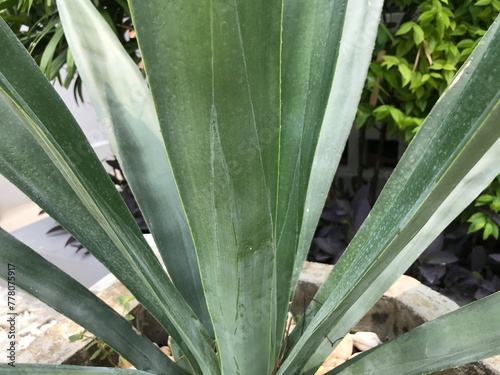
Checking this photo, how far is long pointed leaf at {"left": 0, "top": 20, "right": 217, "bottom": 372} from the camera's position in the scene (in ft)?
1.01

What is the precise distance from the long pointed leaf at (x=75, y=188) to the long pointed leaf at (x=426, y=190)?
0.12 metres

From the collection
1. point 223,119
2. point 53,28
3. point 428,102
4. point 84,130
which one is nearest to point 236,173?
point 223,119

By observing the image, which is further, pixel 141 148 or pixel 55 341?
pixel 55 341

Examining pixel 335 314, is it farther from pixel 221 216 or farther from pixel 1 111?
pixel 1 111

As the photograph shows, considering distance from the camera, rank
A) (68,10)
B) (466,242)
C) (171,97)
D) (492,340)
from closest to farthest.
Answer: (171,97)
(492,340)
(68,10)
(466,242)

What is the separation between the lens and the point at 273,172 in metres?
0.27

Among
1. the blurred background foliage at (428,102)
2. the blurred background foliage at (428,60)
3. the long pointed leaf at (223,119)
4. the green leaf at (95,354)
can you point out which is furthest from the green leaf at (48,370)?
the blurred background foliage at (428,60)

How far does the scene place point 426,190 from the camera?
0.28 m

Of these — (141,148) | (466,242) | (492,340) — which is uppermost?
(141,148)

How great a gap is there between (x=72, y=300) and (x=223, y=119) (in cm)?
26

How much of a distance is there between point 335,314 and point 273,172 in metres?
0.12

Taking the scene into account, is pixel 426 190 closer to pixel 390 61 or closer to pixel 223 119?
pixel 223 119

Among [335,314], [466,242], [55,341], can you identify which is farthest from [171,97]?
[466,242]

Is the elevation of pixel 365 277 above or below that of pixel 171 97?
below
